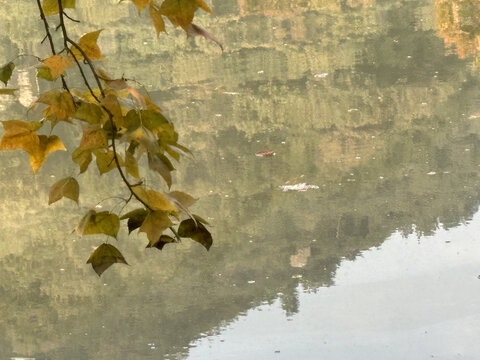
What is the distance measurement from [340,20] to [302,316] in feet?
21.6

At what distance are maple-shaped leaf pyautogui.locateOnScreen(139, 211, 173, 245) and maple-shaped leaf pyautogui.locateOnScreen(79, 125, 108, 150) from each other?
13cm

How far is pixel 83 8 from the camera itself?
39.8ft

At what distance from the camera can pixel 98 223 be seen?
145 centimetres

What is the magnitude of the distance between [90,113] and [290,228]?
345 centimetres

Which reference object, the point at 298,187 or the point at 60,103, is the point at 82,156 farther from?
the point at 298,187

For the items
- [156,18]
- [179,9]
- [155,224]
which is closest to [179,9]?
[179,9]

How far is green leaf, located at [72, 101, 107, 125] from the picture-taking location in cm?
145

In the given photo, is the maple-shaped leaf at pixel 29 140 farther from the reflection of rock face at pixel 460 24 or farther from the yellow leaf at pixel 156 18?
the reflection of rock face at pixel 460 24

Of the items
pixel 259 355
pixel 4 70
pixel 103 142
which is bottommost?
pixel 259 355

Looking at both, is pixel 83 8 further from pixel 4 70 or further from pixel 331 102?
pixel 4 70

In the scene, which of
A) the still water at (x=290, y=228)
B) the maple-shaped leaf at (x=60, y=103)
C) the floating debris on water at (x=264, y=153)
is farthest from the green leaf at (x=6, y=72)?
the floating debris on water at (x=264, y=153)

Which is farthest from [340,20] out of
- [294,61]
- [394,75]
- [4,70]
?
[4,70]

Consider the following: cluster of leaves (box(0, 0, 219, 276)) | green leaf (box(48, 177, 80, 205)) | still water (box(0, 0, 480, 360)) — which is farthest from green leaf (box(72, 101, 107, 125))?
still water (box(0, 0, 480, 360))

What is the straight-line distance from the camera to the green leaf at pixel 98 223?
1437 mm
